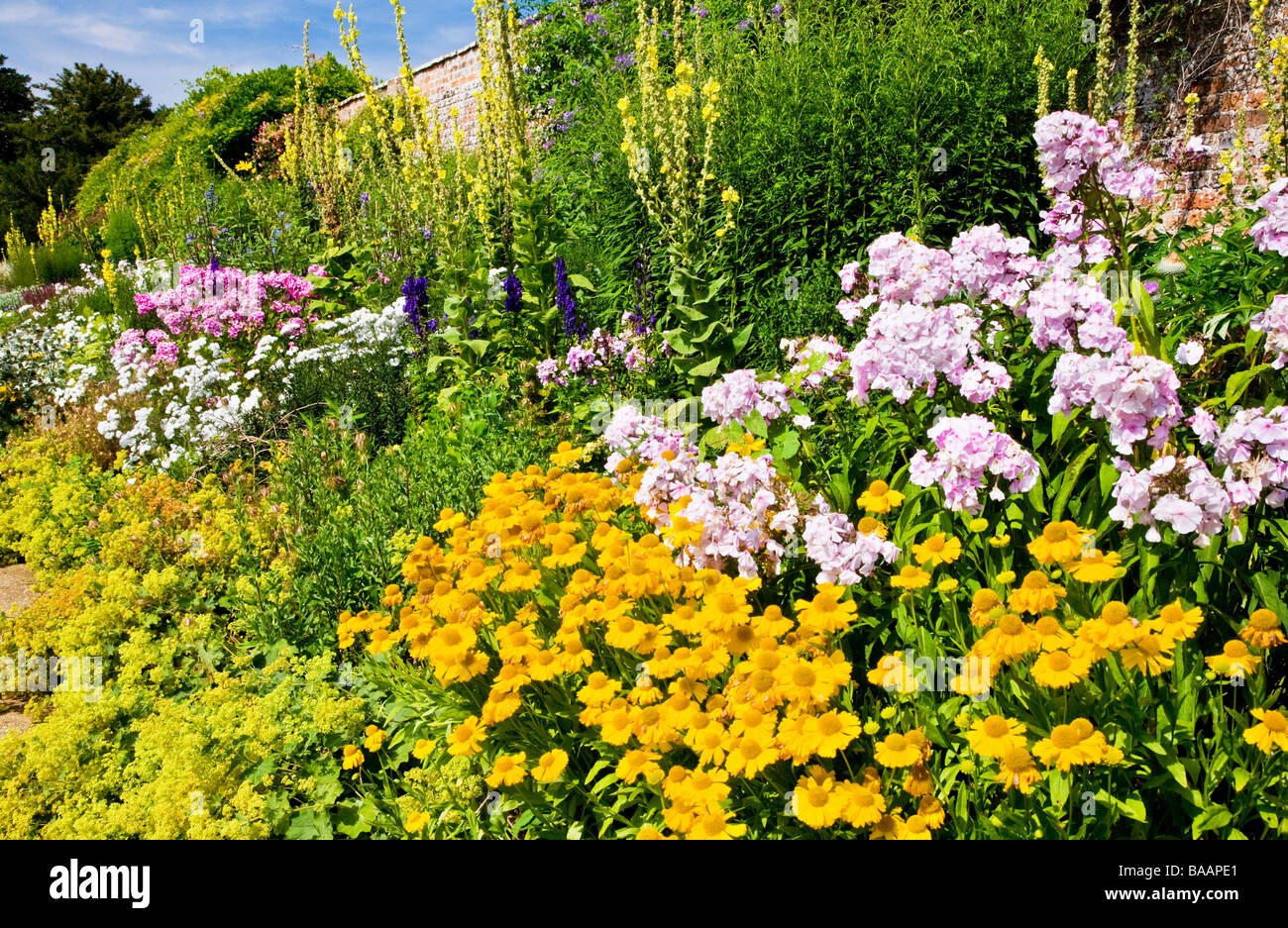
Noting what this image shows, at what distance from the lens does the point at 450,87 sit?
1673cm

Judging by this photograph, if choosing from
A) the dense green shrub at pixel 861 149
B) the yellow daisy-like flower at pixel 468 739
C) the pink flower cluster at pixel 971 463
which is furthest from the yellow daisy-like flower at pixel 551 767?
the dense green shrub at pixel 861 149

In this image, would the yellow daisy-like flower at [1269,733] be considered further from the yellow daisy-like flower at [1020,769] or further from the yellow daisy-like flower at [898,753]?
the yellow daisy-like flower at [898,753]

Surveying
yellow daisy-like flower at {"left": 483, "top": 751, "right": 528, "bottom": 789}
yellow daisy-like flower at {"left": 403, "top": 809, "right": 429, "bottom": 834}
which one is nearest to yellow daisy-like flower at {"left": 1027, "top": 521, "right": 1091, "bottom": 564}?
yellow daisy-like flower at {"left": 483, "top": 751, "right": 528, "bottom": 789}

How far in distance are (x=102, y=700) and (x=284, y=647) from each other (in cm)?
64

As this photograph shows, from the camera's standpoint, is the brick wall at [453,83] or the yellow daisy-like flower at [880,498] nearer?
the yellow daisy-like flower at [880,498]

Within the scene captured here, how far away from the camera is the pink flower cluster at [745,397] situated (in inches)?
117

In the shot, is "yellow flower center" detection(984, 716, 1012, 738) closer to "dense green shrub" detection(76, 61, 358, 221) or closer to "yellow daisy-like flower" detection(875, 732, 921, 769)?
"yellow daisy-like flower" detection(875, 732, 921, 769)

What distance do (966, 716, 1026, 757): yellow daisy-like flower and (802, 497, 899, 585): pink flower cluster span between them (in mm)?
575

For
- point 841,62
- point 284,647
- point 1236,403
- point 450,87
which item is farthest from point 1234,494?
point 450,87

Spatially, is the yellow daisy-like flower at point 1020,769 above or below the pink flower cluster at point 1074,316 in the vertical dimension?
below

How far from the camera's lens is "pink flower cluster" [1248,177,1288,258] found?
7.93 ft

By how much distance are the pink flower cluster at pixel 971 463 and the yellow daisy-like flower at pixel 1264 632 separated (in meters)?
0.59

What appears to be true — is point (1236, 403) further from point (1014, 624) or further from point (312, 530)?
point (312, 530)

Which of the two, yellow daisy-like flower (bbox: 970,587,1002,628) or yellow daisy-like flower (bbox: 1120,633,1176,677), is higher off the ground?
yellow daisy-like flower (bbox: 970,587,1002,628)
